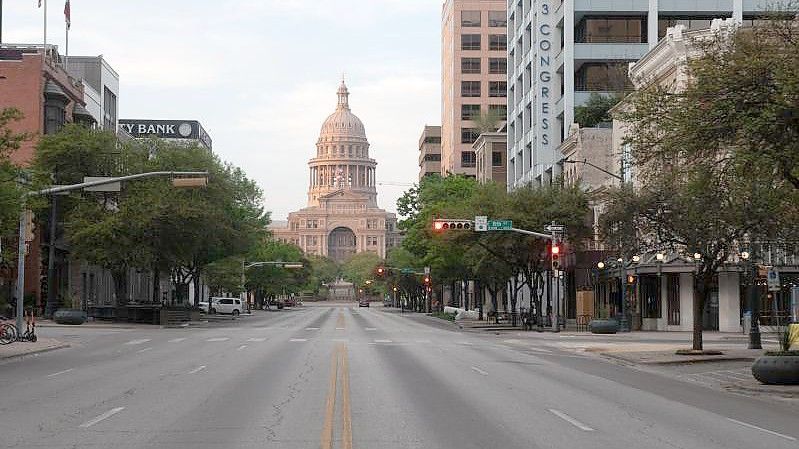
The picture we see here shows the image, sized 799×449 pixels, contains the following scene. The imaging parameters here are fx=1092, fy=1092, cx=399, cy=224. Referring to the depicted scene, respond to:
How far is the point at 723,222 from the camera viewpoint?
32.7 meters

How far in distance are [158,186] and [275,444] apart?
54189mm

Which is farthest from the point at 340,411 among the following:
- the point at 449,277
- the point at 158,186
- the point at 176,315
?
the point at 449,277

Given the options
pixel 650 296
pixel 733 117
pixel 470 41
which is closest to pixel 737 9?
pixel 650 296

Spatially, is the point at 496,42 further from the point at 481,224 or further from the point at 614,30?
the point at 481,224

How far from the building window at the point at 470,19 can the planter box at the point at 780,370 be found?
125m

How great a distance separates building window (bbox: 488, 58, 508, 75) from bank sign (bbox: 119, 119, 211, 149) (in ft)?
131

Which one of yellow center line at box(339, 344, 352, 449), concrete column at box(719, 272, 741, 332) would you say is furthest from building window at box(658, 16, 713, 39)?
yellow center line at box(339, 344, 352, 449)

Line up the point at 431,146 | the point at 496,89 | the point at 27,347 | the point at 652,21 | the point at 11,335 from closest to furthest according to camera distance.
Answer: the point at 27,347
the point at 11,335
the point at 652,21
the point at 496,89
the point at 431,146

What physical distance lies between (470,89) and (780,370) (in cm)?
12458

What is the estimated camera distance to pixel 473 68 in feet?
485

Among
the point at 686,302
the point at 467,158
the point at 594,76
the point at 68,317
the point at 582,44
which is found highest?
the point at 467,158

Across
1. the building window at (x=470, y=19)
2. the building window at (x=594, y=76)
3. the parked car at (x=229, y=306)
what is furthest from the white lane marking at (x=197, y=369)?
the building window at (x=470, y=19)

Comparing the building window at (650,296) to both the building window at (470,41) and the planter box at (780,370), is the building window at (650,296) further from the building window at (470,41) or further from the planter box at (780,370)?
the building window at (470,41)

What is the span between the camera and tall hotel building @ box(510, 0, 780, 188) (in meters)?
76.3
